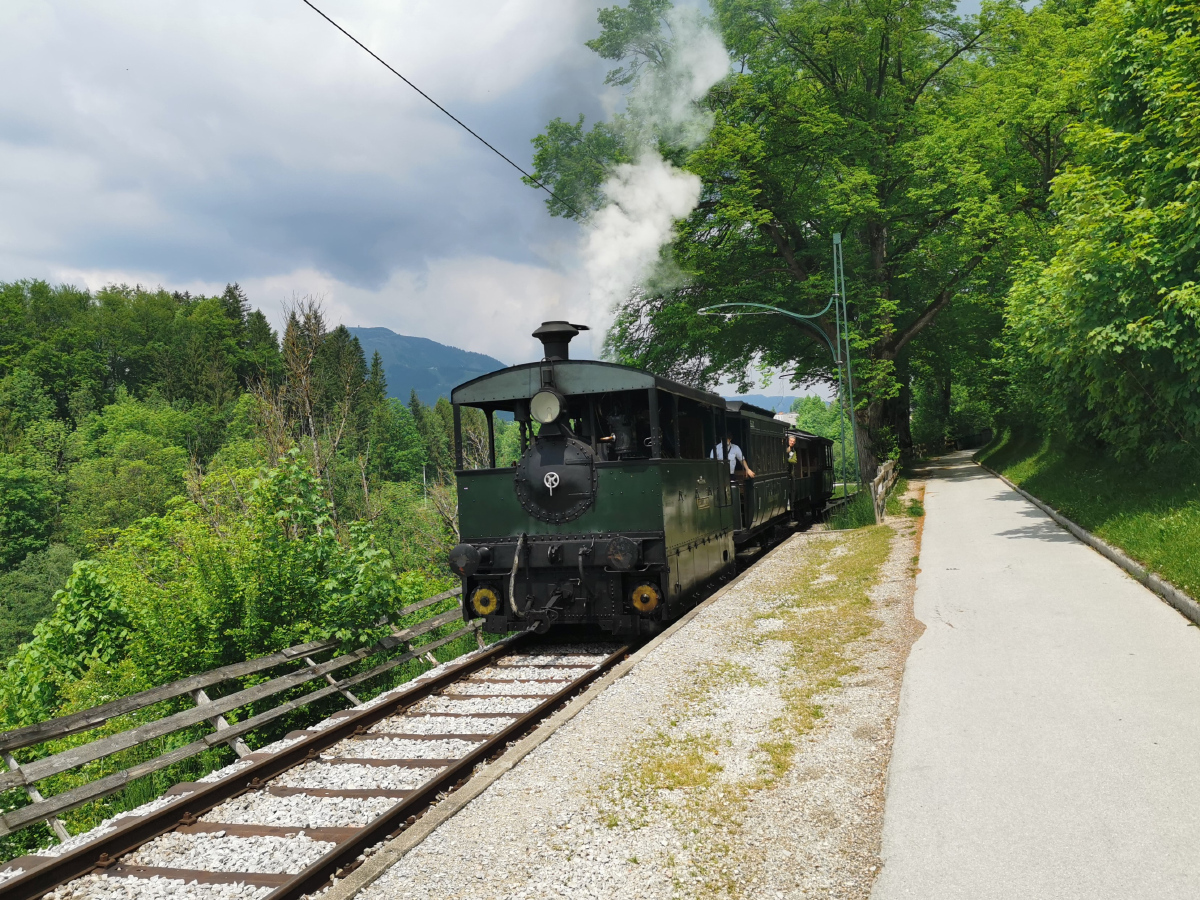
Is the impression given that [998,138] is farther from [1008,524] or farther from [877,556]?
[877,556]

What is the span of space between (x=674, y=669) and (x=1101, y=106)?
11970 mm

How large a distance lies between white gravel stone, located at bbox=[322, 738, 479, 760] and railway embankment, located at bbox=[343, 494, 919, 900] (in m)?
0.79

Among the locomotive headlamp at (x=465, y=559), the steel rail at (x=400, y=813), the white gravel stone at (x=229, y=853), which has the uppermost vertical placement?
the locomotive headlamp at (x=465, y=559)

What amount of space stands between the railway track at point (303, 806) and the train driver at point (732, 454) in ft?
17.9

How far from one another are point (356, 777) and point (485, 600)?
11.9 ft

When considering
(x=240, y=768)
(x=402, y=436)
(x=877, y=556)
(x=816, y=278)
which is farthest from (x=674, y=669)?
(x=402, y=436)

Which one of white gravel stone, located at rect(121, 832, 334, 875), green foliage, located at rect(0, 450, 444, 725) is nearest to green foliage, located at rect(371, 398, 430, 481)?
green foliage, located at rect(0, 450, 444, 725)

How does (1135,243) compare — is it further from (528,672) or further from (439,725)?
(439,725)

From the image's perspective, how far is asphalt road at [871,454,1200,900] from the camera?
372 centimetres

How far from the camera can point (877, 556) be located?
13.9m

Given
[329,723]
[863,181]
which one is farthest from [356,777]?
[863,181]

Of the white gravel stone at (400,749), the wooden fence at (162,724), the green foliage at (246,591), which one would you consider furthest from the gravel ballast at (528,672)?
the white gravel stone at (400,749)

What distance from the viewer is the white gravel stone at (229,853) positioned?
15.0 ft

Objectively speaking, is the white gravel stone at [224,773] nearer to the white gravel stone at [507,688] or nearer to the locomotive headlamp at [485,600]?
the white gravel stone at [507,688]
